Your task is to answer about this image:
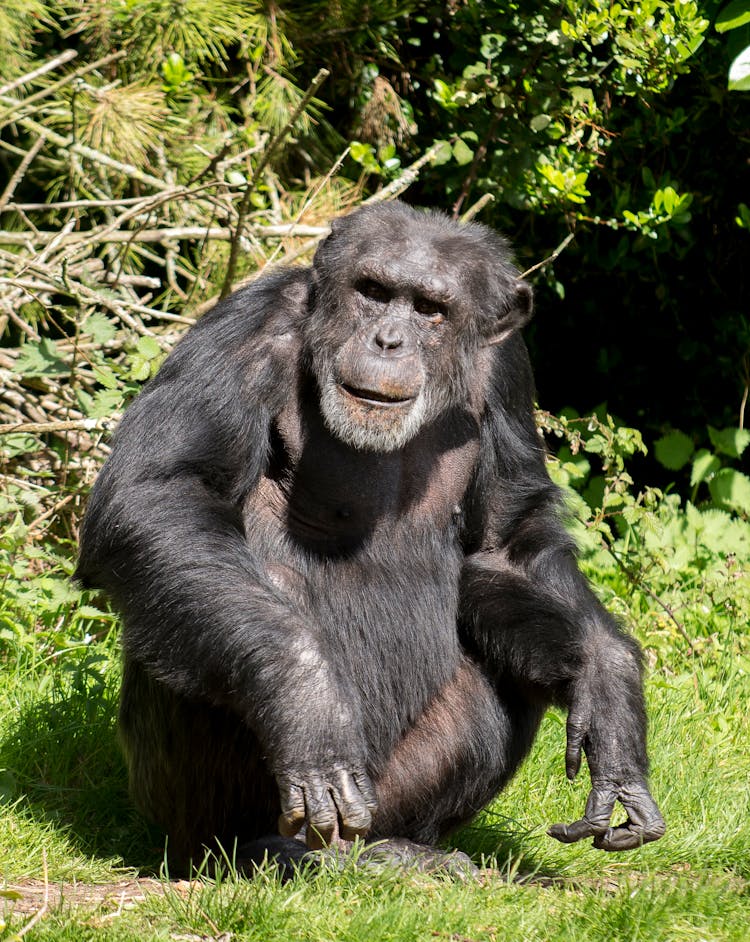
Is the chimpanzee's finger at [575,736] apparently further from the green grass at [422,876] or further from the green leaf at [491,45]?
the green leaf at [491,45]

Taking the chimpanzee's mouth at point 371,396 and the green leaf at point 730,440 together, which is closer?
the chimpanzee's mouth at point 371,396


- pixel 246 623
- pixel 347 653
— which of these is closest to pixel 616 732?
pixel 347 653

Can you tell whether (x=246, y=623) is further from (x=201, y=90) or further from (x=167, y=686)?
(x=201, y=90)

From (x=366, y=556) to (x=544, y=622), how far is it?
25.4 inches

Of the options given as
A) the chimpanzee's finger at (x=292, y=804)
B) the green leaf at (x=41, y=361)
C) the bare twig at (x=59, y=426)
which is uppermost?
the green leaf at (x=41, y=361)

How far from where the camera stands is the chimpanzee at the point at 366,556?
163 inches

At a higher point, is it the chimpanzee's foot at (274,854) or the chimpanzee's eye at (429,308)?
the chimpanzee's eye at (429,308)

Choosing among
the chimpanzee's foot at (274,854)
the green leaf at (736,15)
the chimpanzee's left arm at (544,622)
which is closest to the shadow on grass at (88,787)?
the chimpanzee's foot at (274,854)

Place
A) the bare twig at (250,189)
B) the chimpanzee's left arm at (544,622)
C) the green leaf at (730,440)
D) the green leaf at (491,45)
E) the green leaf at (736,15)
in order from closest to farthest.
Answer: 1. the green leaf at (736,15)
2. the chimpanzee's left arm at (544,622)
3. the bare twig at (250,189)
4. the green leaf at (491,45)
5. the green leaf at (730,440)

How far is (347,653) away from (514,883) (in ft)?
3.00

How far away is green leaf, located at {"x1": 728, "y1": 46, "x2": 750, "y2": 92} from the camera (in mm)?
3826

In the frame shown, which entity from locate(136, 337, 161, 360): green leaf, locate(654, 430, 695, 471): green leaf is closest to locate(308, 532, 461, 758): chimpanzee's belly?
locate(136, 337, 161, 360): green leaf

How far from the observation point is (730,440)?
28.6 ft

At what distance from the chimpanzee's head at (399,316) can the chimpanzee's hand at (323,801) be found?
43.5 inches
